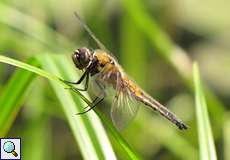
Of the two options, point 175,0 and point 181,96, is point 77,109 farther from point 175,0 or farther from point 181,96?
point 175,0

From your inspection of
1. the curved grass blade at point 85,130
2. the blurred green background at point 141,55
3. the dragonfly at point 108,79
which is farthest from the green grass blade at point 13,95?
the blurred green background at point 141,55

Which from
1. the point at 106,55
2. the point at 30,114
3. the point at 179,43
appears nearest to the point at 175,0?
the point at 179,43

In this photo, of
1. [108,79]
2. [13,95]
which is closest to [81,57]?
[108,79]

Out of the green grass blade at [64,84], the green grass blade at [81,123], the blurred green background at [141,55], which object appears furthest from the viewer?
the blurred green background at [141,55]

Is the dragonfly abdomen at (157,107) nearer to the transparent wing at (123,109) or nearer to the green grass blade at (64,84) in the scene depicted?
the transparent wing at (123,109)

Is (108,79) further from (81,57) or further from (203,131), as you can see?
(203,131)

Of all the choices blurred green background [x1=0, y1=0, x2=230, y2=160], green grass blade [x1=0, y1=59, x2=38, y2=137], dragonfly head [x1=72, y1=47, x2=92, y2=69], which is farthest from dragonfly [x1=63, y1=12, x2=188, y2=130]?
blurred green background [x1=0, y1=0, x2=230, y2=160]
